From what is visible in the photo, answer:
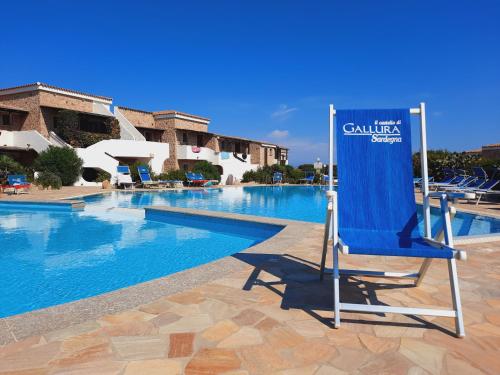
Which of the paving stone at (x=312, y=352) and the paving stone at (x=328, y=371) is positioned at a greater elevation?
the paving stone at (x=312, y=352)

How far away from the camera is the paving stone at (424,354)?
5.61ft

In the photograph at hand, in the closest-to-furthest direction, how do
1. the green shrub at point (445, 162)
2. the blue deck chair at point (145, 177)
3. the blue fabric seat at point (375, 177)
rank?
the blue fabric seat at point (375, 177) < the blue deck chair at point (145, 177) < the green shrub at point (445, 162)

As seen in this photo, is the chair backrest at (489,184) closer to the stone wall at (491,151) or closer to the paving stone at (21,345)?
the paving stone at (21,345)

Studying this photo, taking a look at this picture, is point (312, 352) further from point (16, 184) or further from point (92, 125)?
point (92, 125)

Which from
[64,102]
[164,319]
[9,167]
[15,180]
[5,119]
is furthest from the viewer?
[64,102]

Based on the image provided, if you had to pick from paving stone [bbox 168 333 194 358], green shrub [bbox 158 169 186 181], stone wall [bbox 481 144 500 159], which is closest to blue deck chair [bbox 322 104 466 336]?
paving stone [bbox 168 333 194 358]

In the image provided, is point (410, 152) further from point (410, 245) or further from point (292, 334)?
point (292, 334)

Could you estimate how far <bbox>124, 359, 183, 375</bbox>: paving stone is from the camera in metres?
1.63

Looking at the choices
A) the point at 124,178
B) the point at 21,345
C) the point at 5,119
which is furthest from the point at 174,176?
the point at 21,345

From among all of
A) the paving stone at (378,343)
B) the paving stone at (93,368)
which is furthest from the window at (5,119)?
→ the paving stone at (378,343)

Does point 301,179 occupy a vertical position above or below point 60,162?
below

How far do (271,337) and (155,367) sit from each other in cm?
68

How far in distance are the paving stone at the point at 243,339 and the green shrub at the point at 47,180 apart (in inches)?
654

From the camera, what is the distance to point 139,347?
1863 mm
